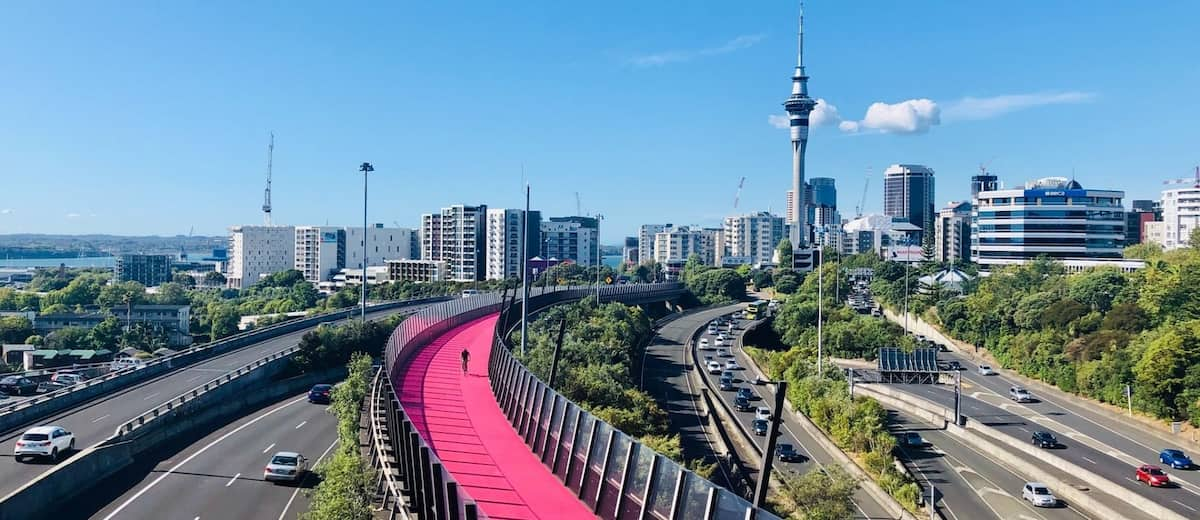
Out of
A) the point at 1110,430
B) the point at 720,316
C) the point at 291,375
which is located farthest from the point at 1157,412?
the point at 720,316

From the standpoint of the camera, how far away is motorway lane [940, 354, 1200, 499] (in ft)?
148

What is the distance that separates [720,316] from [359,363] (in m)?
79.8

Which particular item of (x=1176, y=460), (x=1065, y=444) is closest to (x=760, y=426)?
(x=1065, y=444)

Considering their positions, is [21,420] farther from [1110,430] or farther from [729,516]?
[1110,430]

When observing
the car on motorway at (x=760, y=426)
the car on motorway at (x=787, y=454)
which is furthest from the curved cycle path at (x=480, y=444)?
the car on motorway at (x=760, y=426)

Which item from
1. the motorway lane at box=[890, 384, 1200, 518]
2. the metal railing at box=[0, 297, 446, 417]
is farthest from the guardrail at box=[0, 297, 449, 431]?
the motorway lane at box=[890, 384, 1200, 518]

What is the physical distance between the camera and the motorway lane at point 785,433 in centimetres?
3747

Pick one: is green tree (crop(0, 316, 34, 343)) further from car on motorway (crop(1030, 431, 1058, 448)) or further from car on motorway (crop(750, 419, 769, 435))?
car on motorway (crop(1030, 431, 1058, 448))

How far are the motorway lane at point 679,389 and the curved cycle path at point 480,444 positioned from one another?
10.2 m

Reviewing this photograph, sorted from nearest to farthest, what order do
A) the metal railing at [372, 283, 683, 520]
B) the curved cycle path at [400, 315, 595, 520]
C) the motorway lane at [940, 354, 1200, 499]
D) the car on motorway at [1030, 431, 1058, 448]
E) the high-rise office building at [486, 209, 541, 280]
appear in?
the metal railing at [372, 283, 683, 520], the curved cycle path at [400, 315, 595, 520], the motorway lane at [940, 354, 1200, 499], the car on motorway at [1030, 431, 1058, 448], the high-rise office building at [486, 209, 541, 280]

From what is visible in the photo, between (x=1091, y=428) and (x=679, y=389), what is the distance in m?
25.9

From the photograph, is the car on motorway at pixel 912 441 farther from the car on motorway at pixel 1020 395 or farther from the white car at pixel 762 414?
the car on motorway at pixel 1020 395

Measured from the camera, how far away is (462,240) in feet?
618

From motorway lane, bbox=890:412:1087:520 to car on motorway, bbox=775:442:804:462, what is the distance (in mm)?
5728
